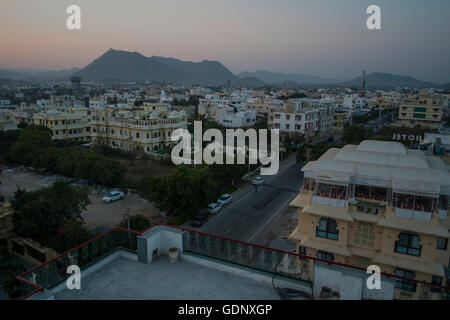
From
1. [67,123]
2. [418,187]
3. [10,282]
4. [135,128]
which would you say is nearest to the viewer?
[418,187]

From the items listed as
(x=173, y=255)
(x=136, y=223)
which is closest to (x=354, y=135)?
(x=136, y=223)

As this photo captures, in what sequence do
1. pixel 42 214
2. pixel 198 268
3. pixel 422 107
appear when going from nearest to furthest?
pixel 198 268, pixel 42 214, pixel 422 107

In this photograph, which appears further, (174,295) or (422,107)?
(422,107)

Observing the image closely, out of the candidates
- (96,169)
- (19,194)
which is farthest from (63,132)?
(19,194)

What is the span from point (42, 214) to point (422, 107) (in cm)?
4445

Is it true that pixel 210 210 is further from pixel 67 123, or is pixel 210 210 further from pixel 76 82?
pixel 76 82

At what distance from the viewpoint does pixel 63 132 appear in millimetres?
33656

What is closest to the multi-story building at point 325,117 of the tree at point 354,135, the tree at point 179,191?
the tree at point 354,135

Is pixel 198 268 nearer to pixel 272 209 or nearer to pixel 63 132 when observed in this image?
pixel 272 209

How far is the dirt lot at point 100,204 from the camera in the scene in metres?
16.5

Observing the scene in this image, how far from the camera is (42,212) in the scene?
40.6ft

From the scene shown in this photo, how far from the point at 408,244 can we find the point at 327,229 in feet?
6.30

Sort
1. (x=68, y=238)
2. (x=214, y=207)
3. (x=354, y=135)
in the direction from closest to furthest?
1. (x=68, y=238)
2. (x=214, y=207)
3. (x=354, y=135)

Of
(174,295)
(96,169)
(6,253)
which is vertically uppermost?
(174,295)
